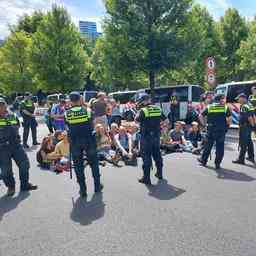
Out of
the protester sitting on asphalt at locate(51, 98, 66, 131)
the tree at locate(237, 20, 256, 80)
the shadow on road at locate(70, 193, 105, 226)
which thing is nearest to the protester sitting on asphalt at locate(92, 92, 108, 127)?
the protester sitting on asphalt at locate(51, 98, 66, 131)

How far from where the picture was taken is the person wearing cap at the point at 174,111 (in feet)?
54.0

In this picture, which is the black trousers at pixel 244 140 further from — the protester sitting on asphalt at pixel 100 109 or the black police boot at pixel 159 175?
the protester sitting on asphalt at pixel 100 109

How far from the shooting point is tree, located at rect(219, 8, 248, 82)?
31672 millimetres

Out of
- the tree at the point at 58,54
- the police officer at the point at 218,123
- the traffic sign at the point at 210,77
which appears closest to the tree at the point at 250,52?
the tree at the point at 58,54

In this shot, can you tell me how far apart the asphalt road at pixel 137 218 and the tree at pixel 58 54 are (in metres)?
22.9

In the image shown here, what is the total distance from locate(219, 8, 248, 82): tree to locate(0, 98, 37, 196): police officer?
88.5 ft

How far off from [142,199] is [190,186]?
1.12 m

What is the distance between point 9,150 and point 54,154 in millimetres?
2482

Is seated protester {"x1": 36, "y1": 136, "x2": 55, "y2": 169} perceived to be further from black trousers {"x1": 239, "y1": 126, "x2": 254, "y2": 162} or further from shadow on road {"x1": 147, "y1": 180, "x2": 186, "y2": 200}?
black trousers {"x1": 239, "y1": 126, "x2": 254, "y2": 162}

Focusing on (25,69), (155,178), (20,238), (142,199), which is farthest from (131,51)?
(25,69)

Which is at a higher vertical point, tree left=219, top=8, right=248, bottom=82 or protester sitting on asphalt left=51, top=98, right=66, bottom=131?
tree left=219, top=8, right=248, bottom=82

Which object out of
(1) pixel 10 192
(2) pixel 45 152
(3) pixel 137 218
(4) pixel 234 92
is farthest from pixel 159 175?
(4) pixel 234 92

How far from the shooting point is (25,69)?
126 ft

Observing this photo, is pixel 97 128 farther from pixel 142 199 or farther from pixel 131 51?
pixel 131 51
